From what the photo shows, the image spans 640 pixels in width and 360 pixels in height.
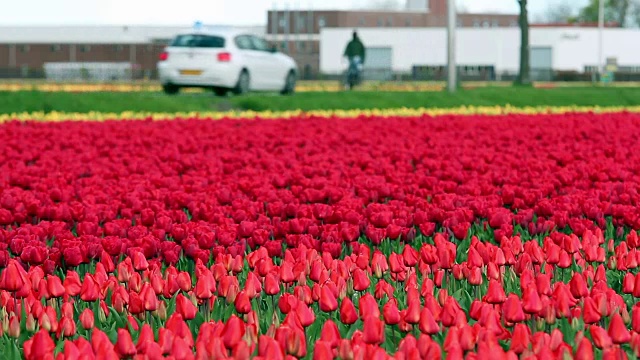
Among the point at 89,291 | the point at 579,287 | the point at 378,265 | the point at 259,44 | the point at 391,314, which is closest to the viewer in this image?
the point at 391,314

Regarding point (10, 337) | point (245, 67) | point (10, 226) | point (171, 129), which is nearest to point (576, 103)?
point (245, 67)

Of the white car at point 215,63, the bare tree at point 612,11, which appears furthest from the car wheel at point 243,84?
the bare tree at point 612,11

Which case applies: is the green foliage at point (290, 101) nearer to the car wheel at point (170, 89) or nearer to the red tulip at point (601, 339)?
the car wheel at point (170, 89)

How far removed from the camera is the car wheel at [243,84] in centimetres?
2289

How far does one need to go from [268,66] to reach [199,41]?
158 centimetres

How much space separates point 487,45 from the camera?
2638 inches

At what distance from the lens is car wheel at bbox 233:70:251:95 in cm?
2289

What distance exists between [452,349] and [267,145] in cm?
760

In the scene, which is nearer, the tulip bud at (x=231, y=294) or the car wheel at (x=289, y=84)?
the tulip bud at (x=231, y=294)

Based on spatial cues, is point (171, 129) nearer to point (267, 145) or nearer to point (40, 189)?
point (267, 145)

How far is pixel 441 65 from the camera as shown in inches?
2680

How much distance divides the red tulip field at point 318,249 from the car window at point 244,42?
12478 mm

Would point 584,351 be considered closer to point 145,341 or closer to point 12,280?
point 145,341

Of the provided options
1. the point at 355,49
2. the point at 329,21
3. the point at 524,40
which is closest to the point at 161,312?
the point at 355,49
